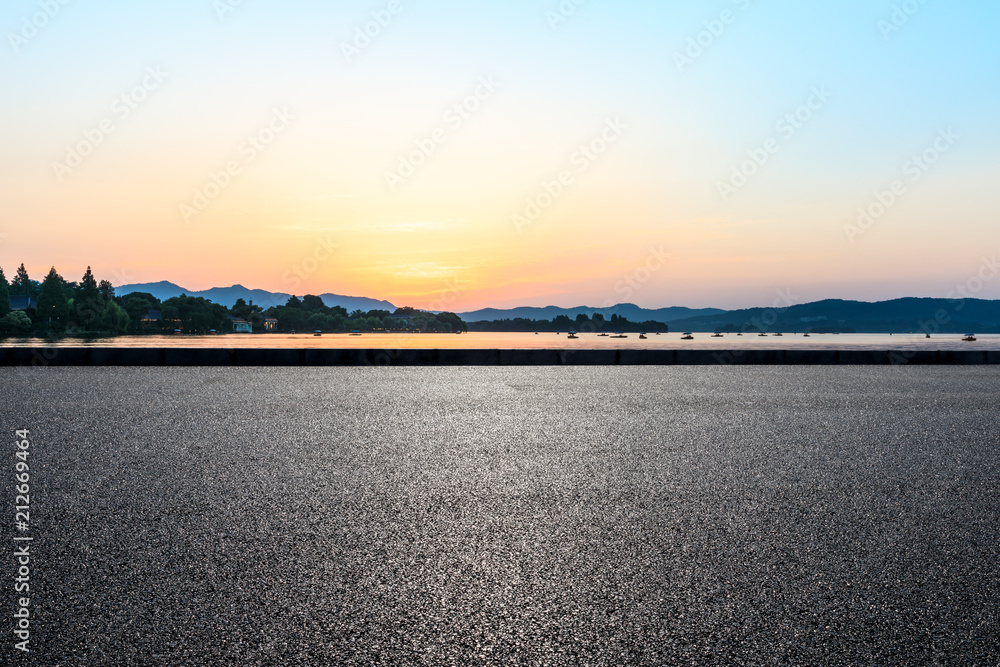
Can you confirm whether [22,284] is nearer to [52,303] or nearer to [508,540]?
[52,303]

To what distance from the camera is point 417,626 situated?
330 cm

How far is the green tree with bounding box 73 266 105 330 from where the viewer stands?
148 meters

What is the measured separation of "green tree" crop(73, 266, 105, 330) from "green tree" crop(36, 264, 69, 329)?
11.8ft

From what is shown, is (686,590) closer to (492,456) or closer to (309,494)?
(309,494)

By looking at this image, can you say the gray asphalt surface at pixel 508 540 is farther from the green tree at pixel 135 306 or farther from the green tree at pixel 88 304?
the green tree at pixel 135 306

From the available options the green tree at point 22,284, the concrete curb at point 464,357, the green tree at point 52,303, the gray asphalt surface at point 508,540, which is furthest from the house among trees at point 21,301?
the gray asphalt surface at point 508,540

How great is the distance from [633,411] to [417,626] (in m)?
8.38

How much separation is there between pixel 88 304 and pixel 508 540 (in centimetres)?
16770

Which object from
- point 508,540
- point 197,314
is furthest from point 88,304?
point 508,540

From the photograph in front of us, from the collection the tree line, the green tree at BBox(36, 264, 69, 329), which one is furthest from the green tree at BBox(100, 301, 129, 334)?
the green tree at BBox(36, 264, 69, 329)

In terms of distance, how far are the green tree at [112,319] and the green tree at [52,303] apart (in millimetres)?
13800

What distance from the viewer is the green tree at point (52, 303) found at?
464 ft

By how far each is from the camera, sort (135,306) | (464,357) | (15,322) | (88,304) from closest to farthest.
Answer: (464,357), (15,322), (88,304), (135,306)

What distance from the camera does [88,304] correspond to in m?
150
